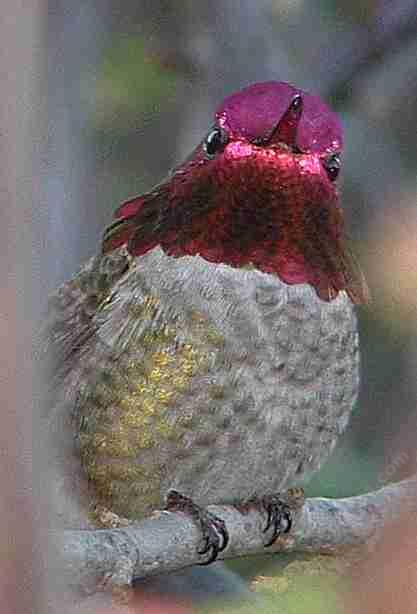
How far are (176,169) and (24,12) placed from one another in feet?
1.54

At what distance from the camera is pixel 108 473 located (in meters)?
0.57

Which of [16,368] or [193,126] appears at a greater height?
[193,126]

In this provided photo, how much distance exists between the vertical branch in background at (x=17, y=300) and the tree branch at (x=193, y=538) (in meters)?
0.20

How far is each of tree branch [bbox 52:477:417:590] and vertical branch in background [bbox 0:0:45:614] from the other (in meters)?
0.20

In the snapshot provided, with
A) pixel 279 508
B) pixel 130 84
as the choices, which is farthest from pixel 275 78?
pixel 279 508

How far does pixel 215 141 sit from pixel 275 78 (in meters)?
0.13

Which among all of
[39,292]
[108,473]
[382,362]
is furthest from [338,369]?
[39,292]

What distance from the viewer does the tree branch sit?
394mm

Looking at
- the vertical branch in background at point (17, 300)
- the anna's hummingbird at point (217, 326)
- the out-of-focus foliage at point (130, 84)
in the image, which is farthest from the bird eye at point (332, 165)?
the vertical branch in background at point (17, 300)

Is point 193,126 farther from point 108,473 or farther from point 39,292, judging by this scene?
point 39,292

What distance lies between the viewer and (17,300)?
0.42ft

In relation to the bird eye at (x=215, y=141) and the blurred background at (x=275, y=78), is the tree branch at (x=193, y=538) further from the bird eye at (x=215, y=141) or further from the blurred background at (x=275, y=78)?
the bird eye at (x=215, y=141)

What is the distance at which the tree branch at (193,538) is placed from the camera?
0.39 m

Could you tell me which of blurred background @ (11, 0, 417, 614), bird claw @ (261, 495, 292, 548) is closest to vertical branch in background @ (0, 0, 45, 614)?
blurred background @ (11, 0, 417, 614)
